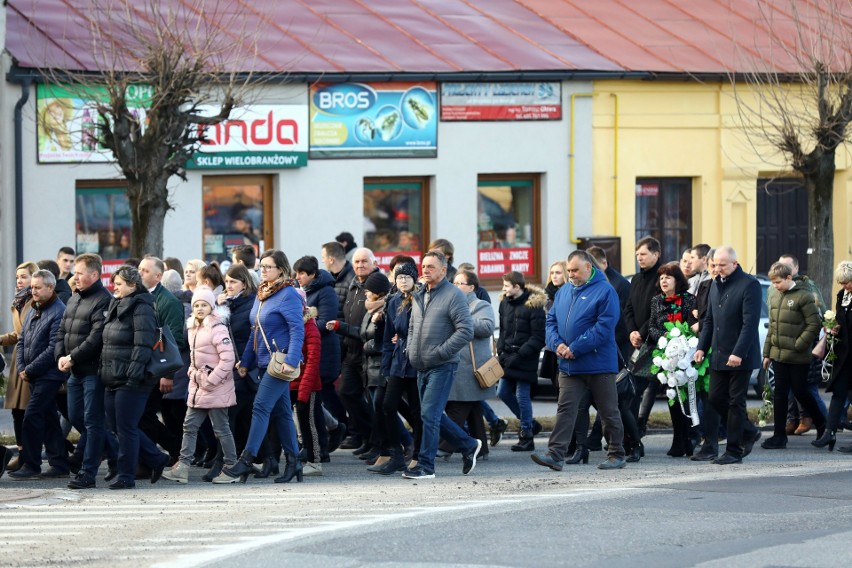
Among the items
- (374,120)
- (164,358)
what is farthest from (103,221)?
(164,358)

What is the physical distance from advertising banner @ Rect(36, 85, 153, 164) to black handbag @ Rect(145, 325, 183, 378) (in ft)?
31.9

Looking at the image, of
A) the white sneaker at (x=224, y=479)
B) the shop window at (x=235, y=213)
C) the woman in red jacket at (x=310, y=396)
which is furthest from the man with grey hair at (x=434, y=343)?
the shop window at (x=235, y=213)

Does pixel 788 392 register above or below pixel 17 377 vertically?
below

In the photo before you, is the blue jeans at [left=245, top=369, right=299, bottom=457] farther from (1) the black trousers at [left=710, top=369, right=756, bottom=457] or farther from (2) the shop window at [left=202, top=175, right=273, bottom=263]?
(2) the shop window at [left=202, top=175, right=273, bottom=263]

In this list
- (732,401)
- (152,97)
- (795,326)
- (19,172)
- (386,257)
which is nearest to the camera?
(732,401)

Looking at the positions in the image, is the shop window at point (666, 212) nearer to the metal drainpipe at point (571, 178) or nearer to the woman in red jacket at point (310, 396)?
the metal drainpipe at point (571, 178)

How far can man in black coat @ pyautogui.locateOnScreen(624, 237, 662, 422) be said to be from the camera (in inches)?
575

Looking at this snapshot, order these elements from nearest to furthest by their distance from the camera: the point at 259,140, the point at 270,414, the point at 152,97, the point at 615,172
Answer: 1. the point at 270,414
2. the point at 152,97
3. the point at 259,140
4. the point at 615,172

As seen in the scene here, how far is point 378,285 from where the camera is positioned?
14102 mm

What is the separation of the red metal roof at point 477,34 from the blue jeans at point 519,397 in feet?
25.8

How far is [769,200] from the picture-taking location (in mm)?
28281

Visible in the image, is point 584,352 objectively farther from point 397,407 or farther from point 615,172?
point 615,172

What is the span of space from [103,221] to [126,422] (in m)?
11.7

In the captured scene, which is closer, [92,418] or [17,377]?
[92,418]
